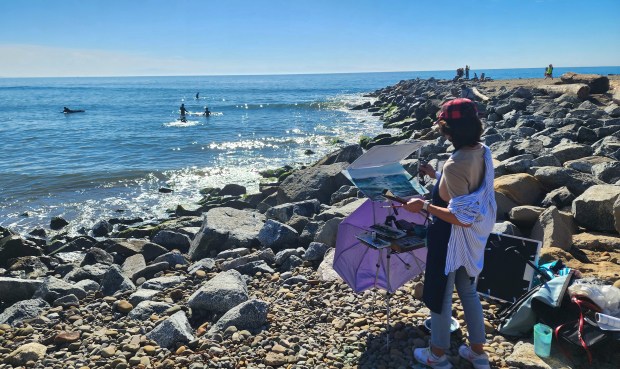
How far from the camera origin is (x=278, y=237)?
8.19 metres

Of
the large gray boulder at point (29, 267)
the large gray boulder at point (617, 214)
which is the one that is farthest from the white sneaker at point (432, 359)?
the large gray boulder at point (29, 267)

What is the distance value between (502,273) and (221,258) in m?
4.74

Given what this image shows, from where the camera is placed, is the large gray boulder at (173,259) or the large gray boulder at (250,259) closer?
the large gray boulder at (250,259)

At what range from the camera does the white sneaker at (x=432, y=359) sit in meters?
3.87

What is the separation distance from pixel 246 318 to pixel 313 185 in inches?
290

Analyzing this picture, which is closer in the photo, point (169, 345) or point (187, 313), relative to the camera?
point (169, 345)

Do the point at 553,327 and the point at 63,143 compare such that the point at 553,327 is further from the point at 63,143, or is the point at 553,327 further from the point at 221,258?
the point at 63,143

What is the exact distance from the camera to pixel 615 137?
11414mm

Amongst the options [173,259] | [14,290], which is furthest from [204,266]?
[14,290]

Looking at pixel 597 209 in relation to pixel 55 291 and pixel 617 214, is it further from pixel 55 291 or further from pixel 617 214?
pixel 55 291

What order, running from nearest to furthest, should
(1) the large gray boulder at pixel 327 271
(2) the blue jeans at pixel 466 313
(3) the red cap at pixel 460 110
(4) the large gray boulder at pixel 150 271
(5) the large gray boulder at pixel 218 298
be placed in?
(3) the red cap at pixel 460 110 < (2) the blue jeans at pixel 466 313 < (5) the large gray boulder at pixel 218 298 < (1) the large gray boulder at pixel 327 271 < (4) the large gray boulder at pixel 150 271

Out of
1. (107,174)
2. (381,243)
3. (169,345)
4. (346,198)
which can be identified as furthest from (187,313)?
(107,174)

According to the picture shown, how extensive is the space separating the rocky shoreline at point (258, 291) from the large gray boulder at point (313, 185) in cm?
41

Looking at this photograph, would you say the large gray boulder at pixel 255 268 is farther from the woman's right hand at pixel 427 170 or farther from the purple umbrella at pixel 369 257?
the woman's right hand at pixel 427 170
